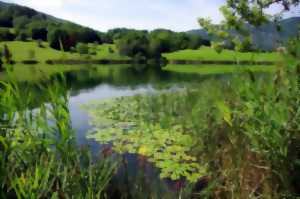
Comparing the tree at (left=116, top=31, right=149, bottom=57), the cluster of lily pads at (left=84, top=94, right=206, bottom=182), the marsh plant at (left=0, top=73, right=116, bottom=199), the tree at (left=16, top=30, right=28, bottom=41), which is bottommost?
the cluster of lily pads at (left=84, top=94, right=206, bottom=182)

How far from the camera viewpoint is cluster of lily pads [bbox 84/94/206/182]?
27.3ft

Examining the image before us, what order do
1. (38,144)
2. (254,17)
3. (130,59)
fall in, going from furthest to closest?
(130,59) → (254,17) → (38,144)

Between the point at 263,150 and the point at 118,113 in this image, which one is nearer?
the point at 263,150

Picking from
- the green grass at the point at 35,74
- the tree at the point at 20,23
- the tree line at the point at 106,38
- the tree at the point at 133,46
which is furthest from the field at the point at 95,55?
the green grass at the point at 35,74

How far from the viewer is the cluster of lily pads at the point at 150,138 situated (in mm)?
8312

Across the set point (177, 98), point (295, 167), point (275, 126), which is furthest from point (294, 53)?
point (177, 98)

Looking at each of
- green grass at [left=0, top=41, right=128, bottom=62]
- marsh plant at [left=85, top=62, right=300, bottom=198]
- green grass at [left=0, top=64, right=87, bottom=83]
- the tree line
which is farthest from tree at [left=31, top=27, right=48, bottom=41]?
marsh plant at [left=85, top=62, right=300, bottom=198]

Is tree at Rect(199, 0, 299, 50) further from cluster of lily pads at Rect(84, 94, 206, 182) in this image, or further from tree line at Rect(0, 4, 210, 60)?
tree line at Rect(0, 4, 210, 60)

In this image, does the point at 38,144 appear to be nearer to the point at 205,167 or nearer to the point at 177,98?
the point at 205,167

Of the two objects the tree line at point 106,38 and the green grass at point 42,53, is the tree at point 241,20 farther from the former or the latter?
the tree line at point 106,38

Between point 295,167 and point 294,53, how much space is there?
5.43 feet

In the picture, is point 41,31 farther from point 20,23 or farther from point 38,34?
point 20,23

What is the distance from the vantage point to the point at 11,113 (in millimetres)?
3732

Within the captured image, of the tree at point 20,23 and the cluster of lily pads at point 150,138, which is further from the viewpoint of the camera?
the tree at point 20,23
